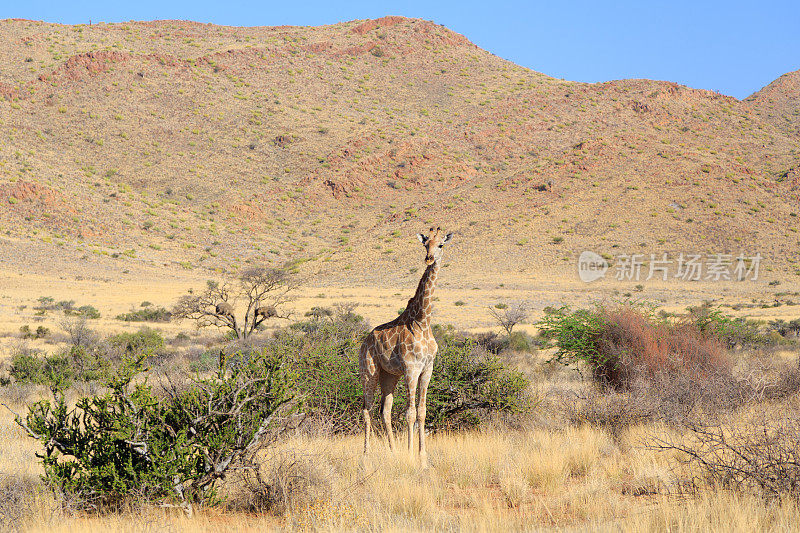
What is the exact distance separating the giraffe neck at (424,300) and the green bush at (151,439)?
6.36ft

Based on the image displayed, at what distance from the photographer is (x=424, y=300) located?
7.40 metres

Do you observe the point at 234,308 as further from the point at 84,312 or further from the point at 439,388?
the point at 439,388

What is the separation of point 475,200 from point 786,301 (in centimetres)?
2823

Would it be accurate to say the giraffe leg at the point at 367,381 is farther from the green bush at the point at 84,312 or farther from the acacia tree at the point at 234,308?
the green bush at the point at 84,312

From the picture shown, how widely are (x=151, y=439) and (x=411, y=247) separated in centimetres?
4834

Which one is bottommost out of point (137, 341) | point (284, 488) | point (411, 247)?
point (137, 341)

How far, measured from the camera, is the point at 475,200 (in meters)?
60.8

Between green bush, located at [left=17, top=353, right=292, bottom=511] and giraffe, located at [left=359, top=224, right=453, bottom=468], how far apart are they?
5.26 feet

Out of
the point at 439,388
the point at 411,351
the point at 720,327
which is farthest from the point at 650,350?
the point at 411,351

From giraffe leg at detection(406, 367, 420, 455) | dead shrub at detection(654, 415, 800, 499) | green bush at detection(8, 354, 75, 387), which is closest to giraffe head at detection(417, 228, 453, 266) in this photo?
giraffe leg at detection(406, 367, 420, 455)

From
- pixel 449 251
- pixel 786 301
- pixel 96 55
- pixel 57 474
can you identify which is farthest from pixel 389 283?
pixel 96 55

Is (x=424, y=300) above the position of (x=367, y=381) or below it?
above

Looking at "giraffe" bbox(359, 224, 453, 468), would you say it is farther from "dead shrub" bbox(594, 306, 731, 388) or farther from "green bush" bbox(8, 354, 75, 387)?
"green bush" bbox(8, 354, 75, 387)

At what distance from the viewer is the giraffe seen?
7094 millimetres
